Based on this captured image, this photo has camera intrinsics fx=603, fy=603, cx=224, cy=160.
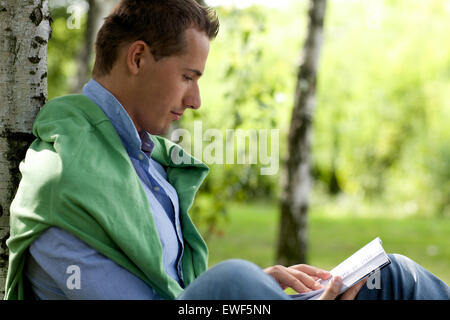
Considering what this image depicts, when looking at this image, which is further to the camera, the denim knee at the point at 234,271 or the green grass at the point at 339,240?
the green grass at the point at 339,240

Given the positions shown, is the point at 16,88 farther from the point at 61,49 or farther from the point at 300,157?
the point at 61,49

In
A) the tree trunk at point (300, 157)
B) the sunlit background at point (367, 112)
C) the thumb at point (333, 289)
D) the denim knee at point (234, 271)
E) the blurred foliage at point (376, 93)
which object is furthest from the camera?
the blurred foliage at point (376, 93)

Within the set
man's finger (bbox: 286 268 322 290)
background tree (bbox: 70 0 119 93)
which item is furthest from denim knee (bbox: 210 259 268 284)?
background tree (bbox: 70 0 119 93)

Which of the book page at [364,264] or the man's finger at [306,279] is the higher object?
Result: the book page at [364,264]

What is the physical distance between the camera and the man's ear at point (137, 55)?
1841 mm

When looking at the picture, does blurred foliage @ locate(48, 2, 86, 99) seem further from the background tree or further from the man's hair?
the man's hair

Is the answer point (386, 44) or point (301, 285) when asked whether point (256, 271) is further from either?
point (386, 44)

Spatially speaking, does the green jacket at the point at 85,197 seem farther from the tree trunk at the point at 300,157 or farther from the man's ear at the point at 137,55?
the tree trunk at the point at 300,157

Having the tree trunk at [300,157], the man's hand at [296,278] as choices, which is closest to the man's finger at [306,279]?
the man's hand at [296,278]

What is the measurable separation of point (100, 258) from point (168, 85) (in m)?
0.59

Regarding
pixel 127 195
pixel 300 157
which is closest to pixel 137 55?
pixel 127 195

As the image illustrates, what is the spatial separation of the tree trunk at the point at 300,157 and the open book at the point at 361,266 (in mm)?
3806

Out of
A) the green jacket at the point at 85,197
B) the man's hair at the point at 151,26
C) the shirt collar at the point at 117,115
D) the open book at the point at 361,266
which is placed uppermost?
the man's hair at the point at 151,26
